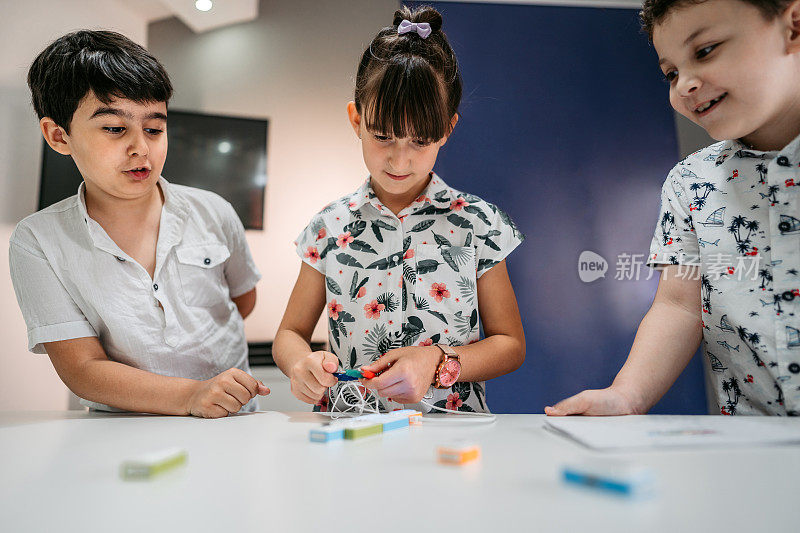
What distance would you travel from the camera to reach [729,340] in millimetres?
977

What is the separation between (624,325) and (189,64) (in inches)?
68.9

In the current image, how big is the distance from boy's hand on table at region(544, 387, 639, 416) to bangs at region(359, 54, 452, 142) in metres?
0.53

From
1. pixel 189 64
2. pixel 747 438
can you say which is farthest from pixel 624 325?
pixel 189 64

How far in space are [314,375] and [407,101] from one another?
1.70 ft

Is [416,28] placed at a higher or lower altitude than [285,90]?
lower

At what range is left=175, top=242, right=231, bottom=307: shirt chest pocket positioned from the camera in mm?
1241

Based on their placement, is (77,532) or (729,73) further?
(729,73)

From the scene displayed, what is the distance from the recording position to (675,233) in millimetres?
1044

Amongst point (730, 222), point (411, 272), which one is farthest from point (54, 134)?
point (730, 222)

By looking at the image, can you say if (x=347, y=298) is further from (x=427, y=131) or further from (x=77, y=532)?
(x=77, y=532)

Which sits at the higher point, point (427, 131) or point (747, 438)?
point (427, 131)

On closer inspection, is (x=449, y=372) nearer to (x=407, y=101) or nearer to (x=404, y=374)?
(x=404, y=374)

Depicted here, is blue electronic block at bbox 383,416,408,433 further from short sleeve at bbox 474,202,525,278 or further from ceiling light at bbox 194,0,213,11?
ceiling light at bbox 194,0,213,11

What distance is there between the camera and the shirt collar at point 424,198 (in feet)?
3.92
